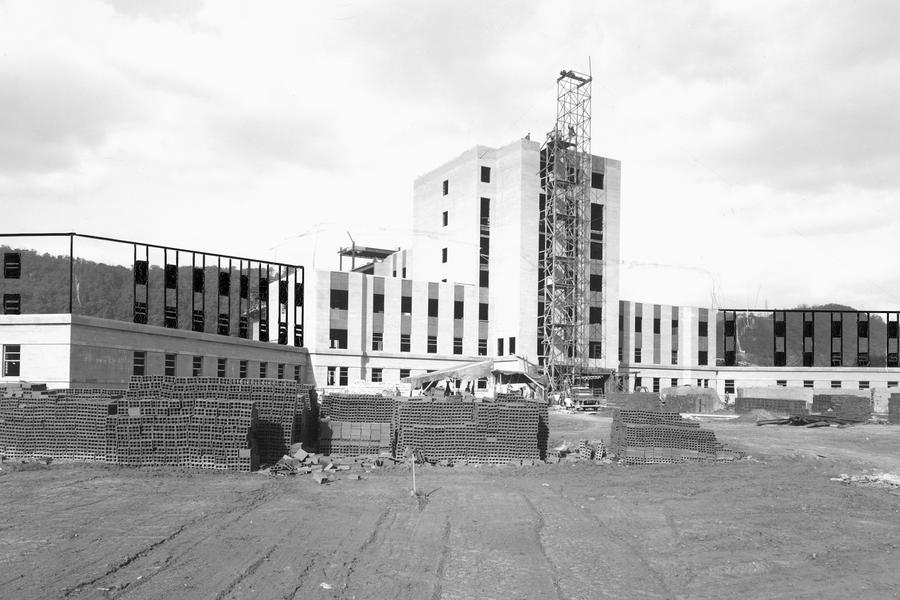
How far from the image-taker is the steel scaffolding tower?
70.6 metres

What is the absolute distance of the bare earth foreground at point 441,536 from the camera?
29.5ft

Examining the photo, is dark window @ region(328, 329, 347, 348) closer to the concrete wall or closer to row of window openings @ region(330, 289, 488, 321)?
row of window openings @ region(330, 289, 488, 321)

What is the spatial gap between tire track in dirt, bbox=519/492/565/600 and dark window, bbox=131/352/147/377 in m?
27.9

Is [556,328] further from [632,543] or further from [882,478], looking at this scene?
[632,543]

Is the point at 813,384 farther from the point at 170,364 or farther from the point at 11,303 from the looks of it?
the point at 11,303

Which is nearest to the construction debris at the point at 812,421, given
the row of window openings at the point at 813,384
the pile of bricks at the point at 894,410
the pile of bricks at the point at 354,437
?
the pile of bricks at the point at 894,410

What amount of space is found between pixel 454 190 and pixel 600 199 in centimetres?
1423

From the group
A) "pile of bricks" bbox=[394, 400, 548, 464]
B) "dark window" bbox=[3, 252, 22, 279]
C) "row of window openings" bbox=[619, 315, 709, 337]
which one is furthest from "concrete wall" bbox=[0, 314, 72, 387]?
"row of window openings" bbox=[619, 315, 709, 337]

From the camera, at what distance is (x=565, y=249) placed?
71.2 m

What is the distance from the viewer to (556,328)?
71438 mm

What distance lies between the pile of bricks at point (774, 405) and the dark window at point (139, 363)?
38119 millimetres

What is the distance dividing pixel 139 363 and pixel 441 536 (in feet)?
102

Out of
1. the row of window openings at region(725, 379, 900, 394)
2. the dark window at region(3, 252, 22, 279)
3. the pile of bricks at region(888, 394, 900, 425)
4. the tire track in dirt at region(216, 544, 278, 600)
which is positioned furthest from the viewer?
the row of window openings at region(725, 379, 900, 394)

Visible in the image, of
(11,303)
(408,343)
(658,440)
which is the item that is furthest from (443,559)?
(408,343)
